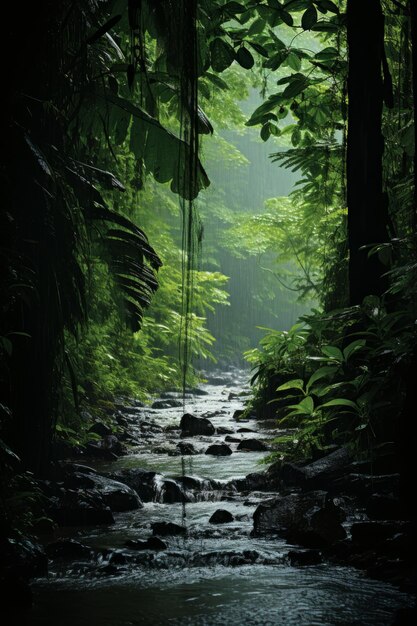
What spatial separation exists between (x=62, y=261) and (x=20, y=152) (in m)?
0.92

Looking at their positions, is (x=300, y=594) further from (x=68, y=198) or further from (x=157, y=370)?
(x=157, y=370)

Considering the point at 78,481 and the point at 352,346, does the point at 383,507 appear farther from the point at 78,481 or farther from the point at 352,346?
the point at 78,481

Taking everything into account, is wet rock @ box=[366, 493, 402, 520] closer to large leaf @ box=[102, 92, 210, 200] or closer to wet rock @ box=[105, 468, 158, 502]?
wet rock @ box=[105, 468, 158, 502]

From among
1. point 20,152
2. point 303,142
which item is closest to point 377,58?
point 303,142

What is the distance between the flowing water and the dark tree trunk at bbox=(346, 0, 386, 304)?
2.32 m

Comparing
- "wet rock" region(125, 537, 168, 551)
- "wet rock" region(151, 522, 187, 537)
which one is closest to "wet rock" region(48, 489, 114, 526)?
"wet rock" region(151, 522, 187, 537)

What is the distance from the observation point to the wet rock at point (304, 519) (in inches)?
163

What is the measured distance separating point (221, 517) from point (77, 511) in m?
1.06

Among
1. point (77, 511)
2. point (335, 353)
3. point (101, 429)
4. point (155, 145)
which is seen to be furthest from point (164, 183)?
point (101, 429)

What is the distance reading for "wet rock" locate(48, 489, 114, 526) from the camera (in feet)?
16.0

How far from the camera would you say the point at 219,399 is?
1762 cm

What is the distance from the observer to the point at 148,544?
4191mm

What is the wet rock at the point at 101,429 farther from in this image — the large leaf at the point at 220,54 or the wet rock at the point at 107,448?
the large leaf at the point at 220,54

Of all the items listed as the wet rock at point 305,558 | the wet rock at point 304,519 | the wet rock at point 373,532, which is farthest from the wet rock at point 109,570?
the wet rock at point 373,532
